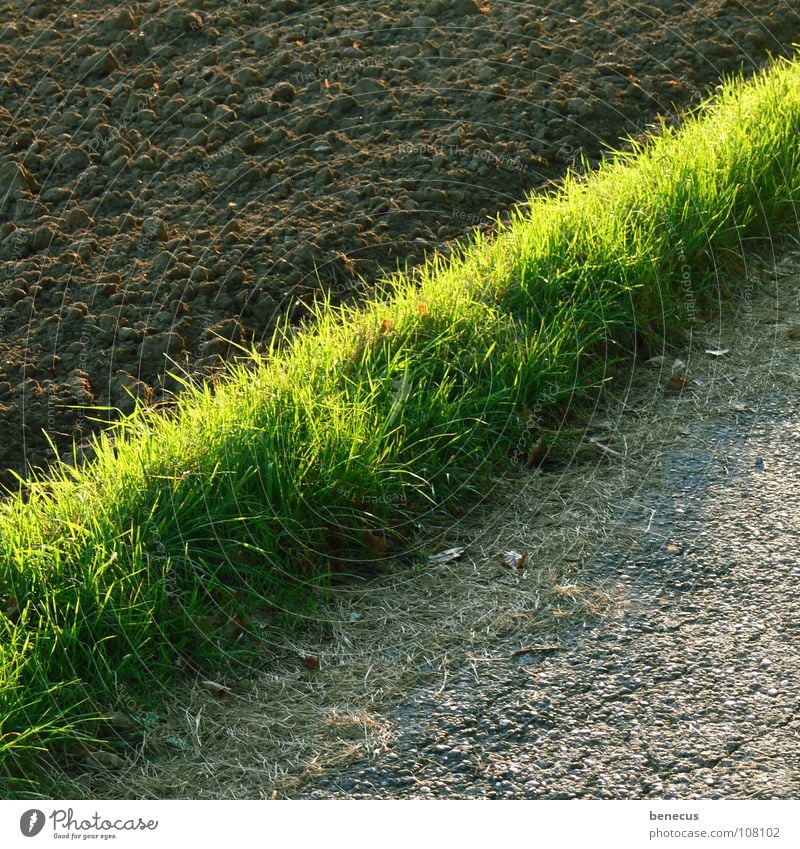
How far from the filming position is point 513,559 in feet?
11.0

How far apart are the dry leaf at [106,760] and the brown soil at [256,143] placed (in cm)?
A: 156

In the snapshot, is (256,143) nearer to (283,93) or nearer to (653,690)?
(283,93)

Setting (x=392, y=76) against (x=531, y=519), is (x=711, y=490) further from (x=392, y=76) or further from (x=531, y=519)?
(x=392, y=76)

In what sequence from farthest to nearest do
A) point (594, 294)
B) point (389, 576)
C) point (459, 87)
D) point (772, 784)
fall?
point (459, 87) < point (594, 294) < point (389, 576) < point (772, 784)

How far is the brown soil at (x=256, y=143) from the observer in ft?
15.0

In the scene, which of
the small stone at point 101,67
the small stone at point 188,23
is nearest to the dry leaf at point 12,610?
the small stone at point 101,67

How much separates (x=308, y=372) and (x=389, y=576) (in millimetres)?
791

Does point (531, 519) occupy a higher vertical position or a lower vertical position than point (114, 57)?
lower

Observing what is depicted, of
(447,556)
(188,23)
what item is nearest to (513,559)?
(447,556)

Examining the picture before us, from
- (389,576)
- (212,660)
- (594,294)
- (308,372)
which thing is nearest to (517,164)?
(594,294)

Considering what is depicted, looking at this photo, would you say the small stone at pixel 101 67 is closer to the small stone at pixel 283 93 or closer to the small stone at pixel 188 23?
the small stone at pixel 188 23

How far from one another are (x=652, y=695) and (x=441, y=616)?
60cm

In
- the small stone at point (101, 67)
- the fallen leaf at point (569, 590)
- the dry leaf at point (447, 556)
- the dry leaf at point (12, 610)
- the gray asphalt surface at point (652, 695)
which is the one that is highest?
the small stone at point (101, 67)

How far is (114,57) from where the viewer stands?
6.07 meters
